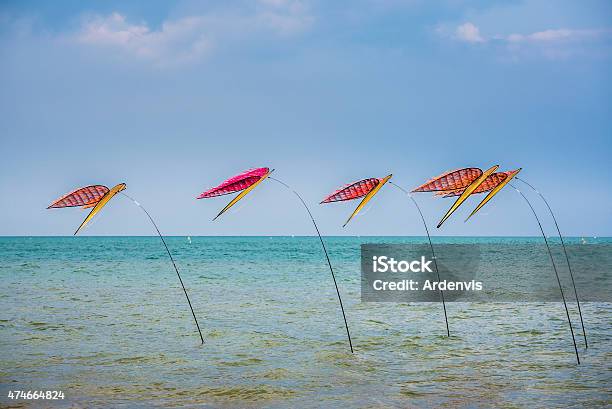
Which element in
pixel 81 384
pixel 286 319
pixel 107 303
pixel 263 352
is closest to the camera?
pixel 81 384

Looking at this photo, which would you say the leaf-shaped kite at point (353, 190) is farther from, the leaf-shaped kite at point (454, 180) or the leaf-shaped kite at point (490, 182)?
the leaf-shaped kite at point (490, 182)

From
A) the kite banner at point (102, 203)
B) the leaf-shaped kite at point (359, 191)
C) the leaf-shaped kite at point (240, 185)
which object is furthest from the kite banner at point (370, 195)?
the kite banner at point (102, 203)

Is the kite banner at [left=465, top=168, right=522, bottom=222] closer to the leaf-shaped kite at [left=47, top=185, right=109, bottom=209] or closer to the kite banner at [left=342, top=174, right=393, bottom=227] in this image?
the kite banner at [left=342, top=174, right=393, bottom=227]

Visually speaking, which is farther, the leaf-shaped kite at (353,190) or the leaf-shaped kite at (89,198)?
the leaf-shaped kite at (353,190)

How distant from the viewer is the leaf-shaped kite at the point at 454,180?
25.0ft

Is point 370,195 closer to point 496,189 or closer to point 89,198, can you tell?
point 496,189

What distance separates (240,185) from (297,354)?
3907 millimetres

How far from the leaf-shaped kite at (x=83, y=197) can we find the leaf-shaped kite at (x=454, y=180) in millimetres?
4290

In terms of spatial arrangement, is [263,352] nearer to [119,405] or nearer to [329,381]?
[329,381]

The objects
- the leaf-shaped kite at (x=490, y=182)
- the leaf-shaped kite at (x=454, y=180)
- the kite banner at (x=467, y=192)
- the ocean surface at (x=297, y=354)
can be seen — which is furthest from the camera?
the leaf-shaped kite at (x=490, y=182)

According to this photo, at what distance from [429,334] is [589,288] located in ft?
44.4

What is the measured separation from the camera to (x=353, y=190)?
26.3ft

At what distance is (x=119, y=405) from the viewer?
6.82m

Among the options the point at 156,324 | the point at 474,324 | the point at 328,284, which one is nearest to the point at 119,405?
the point at 156,324
